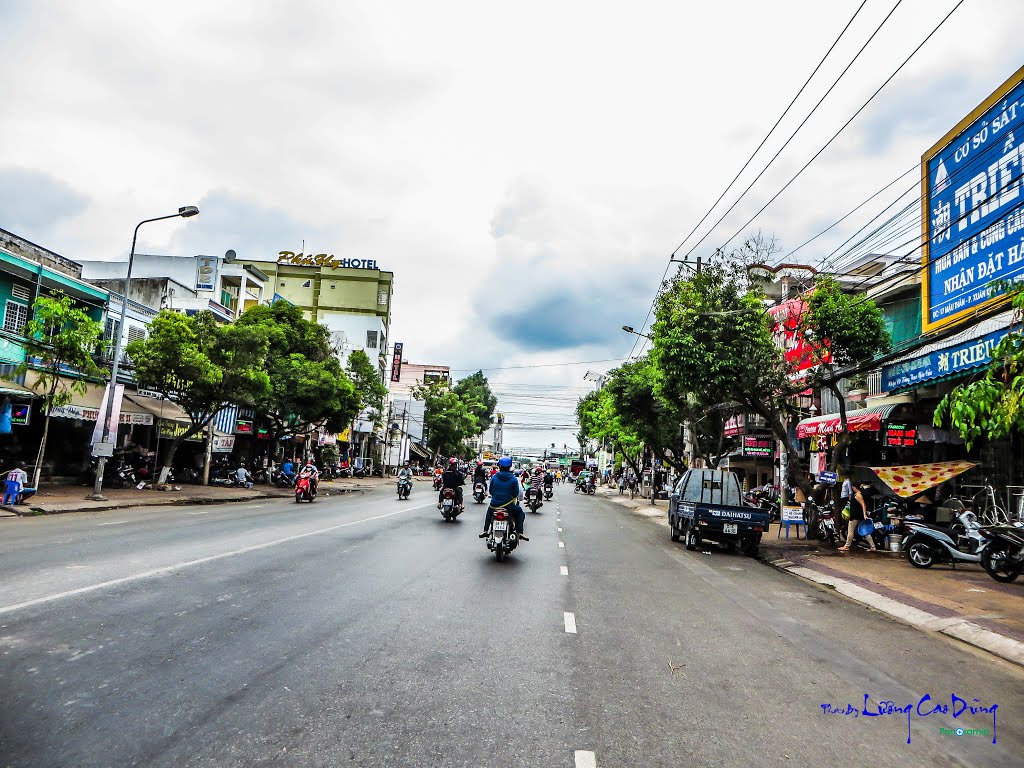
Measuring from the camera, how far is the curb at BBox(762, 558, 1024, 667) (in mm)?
7828

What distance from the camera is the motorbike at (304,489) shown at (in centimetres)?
2720

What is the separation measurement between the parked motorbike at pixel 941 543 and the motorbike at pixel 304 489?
20527 millimetres

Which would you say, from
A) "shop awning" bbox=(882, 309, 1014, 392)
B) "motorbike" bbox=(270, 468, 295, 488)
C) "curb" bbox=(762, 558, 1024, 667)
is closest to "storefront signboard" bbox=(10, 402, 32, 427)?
"motorbike" bbox=(270, 468, 295, 488)

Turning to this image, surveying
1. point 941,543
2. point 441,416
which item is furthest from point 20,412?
point 441,416

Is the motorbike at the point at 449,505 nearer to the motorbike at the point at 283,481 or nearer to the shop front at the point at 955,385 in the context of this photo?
the shop front at the point at 955,385

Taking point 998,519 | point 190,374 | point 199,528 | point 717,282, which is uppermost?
point 717,282

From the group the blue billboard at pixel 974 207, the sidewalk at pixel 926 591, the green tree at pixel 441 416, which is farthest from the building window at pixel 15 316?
the green tree at pixel 441 416

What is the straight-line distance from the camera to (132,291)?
36125 millimetres

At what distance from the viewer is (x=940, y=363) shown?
1559 centimetres

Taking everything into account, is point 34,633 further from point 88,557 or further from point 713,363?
point 713,363

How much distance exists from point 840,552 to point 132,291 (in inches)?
1364

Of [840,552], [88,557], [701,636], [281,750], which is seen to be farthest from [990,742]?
[840,552]

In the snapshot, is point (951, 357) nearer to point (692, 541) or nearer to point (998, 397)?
point (692, 541)

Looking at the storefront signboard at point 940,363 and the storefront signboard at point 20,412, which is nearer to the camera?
the storefront signboard at point 940,363
